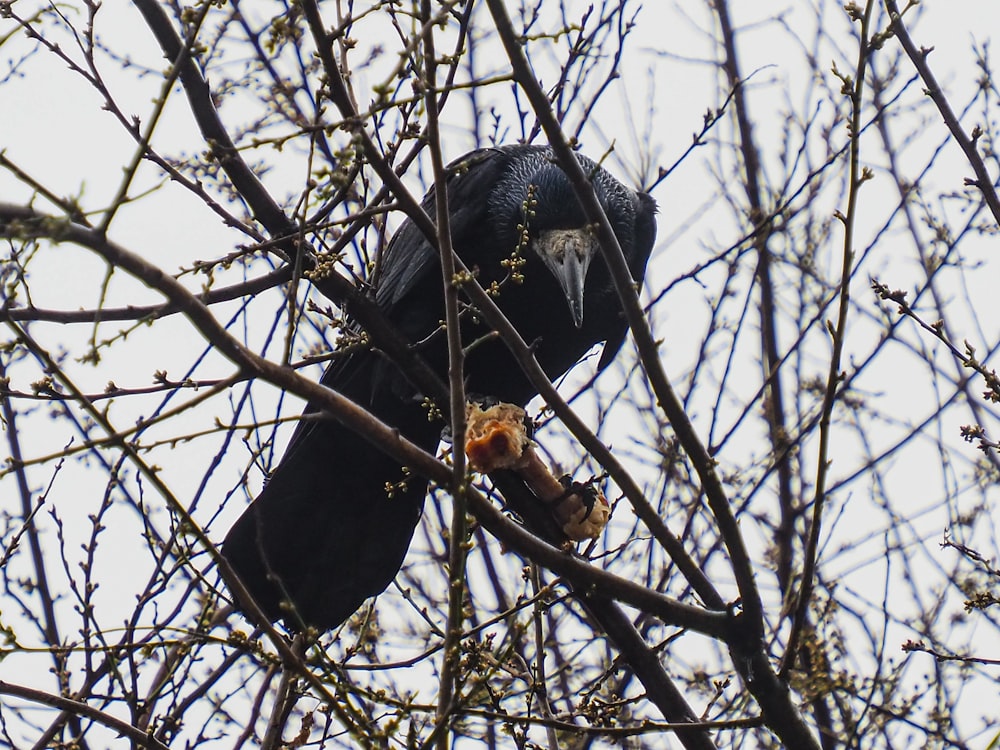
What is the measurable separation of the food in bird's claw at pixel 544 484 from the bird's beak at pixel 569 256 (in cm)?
73

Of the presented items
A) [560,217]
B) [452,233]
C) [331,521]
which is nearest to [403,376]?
[331,521]

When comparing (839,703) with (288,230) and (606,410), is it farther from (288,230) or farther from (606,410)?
(288,230)

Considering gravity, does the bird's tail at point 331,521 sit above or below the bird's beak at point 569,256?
below

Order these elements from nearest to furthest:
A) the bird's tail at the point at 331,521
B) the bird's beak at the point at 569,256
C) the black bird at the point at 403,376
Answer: the bird's tail at the point at 331,521 → the black bird at the point at 403,376 → the bird's beak at the point at 569,256

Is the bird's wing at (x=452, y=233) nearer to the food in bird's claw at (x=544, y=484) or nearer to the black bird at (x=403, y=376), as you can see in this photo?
the black bird at (x=403, y=376)

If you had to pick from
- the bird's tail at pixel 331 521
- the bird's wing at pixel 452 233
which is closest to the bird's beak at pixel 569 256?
the bird's wing at pixel 452 233

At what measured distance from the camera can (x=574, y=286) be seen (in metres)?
4.46

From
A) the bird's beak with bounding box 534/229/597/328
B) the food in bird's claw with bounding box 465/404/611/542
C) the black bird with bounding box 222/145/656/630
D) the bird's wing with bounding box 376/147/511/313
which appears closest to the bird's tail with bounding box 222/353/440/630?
the black bird with bounding box 222/145/656/630

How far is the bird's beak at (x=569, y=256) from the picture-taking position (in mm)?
4449

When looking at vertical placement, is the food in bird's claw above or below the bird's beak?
below

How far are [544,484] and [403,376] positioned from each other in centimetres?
85

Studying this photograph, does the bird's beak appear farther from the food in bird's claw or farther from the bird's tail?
the bird's tail

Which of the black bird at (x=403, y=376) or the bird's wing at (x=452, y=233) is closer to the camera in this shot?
the black bird at (x=403, y=376)

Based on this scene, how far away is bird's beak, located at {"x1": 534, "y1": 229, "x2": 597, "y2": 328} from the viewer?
4449mm
